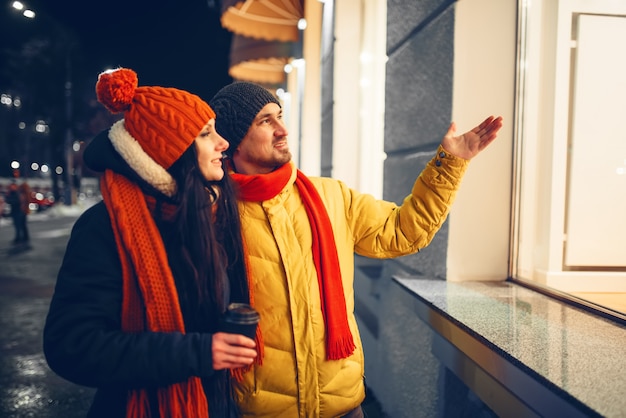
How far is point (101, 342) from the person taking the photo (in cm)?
135

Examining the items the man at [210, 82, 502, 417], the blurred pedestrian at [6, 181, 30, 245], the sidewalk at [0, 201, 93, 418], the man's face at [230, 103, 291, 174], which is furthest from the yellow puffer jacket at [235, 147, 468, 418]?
the blurred pedestrian at [6, 181, 30, 245]

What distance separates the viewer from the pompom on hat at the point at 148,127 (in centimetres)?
150

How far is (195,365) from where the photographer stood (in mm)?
1371

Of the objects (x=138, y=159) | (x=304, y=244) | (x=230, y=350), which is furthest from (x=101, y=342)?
(x=304, y=244)

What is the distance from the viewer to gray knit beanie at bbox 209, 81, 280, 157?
82.4 inches

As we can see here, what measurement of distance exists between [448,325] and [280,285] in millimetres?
749

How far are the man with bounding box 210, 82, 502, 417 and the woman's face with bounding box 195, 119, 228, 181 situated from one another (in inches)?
10.4

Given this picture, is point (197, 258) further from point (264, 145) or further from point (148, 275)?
point (264, 145)

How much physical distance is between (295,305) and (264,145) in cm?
69

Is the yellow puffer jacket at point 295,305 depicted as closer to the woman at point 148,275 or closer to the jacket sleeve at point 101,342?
the woman at point 148,275

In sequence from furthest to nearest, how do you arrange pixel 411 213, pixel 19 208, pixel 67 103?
pixel 67 103 < pixel 19 208 < pixel 411 213

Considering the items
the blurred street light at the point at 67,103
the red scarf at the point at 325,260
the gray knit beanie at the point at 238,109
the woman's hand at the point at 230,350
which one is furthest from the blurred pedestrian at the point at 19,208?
the blurred street light at the point at 67,103

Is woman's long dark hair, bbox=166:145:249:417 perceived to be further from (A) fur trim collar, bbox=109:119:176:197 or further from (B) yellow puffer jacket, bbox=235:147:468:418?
(B) yellow puffer jacket, bbox=235:147:468:418

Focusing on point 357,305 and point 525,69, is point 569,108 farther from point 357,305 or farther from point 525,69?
point 357,305
